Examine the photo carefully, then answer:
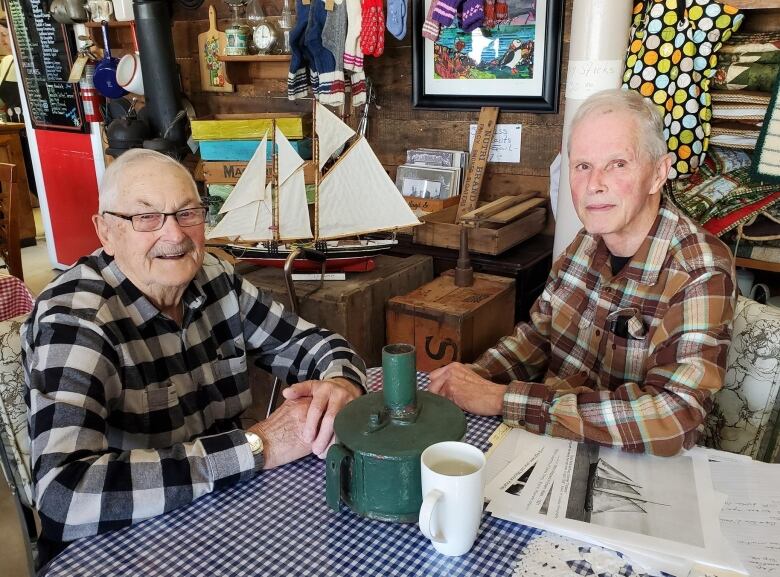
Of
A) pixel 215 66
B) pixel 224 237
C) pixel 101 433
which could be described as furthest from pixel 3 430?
pixel 215 66

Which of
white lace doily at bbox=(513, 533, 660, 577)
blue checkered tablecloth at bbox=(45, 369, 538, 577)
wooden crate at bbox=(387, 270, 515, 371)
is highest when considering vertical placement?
white lace doily at bbox=(513, 533, 660, 577)

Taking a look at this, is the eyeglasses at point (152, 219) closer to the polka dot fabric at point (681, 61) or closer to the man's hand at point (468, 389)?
the man's hand at point (468, 389)

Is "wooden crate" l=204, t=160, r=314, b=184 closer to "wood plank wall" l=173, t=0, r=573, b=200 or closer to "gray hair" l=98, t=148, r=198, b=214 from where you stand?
"wood plank wall" l=173, t=0, r=573, b=200

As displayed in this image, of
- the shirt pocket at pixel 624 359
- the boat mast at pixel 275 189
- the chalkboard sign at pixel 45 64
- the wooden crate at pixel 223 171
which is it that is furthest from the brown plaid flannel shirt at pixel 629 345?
the chalkboard sign at pixel 45 64

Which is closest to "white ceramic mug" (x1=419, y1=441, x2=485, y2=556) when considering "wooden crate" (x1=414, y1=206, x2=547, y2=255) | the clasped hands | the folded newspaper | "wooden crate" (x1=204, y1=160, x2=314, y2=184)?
the folded newspaper

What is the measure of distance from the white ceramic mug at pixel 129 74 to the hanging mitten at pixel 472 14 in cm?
205

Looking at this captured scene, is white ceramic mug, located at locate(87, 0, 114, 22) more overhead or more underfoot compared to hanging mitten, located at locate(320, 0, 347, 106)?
more overhead

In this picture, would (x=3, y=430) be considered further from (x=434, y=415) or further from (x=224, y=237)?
(x=224, y=237)

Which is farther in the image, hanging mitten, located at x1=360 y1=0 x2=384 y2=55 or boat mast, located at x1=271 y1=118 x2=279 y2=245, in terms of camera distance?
hanging mitten, located at x1=360 y1=0 x2=384 y2=55

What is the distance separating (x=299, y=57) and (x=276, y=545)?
7.96ft

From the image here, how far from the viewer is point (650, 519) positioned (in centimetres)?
88

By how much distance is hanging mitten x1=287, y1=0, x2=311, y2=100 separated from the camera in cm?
279

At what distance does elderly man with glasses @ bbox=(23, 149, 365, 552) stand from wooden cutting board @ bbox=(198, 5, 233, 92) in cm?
230

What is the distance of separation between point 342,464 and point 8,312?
178 centimetres
